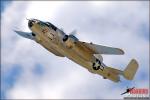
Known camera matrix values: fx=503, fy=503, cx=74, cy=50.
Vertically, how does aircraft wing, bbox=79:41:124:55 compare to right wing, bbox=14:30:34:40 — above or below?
below

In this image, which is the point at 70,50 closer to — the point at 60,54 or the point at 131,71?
the point at 60,54

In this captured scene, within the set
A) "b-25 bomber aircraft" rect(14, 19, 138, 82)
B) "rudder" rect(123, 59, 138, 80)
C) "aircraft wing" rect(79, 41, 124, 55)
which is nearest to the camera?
"b-25 bomber aircraft" rect(14, 19, 138, 82)

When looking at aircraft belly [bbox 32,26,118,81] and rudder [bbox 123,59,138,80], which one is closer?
aircraft belly [bbox 32,26,118,81]

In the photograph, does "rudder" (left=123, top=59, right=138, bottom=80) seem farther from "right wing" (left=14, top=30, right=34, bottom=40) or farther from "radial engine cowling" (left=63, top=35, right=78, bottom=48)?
"right wing" (left=14, top=30, right=34, bottom=40)

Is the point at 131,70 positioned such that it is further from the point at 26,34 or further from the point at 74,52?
the point at 26,34

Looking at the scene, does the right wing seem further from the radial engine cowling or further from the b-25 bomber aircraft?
the radial engine cowling

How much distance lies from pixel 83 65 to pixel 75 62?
276 centimetres

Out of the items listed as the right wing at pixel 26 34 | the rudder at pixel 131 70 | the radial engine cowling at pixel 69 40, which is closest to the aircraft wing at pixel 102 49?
the radial engine cowling at pixel 69 40

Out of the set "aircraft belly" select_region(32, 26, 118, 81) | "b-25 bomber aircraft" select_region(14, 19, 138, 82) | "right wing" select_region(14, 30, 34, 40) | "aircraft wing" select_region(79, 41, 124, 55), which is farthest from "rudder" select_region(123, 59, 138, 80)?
"right wing" select_region(14, 30, 34, 40)

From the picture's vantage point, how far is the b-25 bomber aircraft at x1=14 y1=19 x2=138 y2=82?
3684 inches

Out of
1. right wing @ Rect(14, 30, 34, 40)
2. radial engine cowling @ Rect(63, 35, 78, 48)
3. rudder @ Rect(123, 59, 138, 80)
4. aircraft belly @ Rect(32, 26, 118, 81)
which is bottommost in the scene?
rudder @ Rect(123, 59, 138, 80)

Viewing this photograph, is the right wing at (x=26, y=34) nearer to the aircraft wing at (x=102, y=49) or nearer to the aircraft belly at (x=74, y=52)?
the aircraft belly at (x=74, y=52)

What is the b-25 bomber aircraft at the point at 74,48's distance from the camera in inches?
3684

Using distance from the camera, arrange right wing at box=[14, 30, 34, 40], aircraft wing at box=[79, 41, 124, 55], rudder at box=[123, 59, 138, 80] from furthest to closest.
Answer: rudder at box=[123, 59, 138, 80] < right wing at box=[14, 30, 34, 40] < aircraft wing at box=[79, 41, 124, 55]
